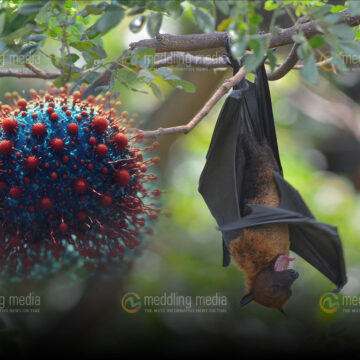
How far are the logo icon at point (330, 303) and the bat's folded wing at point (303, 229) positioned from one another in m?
2.55

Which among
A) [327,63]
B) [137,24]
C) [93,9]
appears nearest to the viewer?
[137,24]

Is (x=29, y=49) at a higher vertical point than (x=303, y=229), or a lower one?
higher

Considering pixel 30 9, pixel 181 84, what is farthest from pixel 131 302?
pixel 30 9

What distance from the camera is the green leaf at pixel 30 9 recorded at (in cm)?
Result: 165

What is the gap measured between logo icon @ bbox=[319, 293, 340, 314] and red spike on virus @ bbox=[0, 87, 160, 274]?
11.0 ft

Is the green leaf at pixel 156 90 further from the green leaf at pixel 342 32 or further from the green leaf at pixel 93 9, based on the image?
the green leaf at pixel 342 32

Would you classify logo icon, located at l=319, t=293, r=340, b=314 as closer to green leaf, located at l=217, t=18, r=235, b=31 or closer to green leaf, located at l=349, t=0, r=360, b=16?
green leaf, located at l=349, t=0, r=360, b=16

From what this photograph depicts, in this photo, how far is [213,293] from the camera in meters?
5.19

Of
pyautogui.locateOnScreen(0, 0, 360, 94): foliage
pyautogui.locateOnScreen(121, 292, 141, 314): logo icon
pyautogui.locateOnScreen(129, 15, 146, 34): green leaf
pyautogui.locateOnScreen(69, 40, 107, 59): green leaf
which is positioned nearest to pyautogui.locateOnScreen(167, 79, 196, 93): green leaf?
pyautogui.locateOnScreen(0, 0, 360, 94): foliage

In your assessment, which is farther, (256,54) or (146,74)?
(146,74)

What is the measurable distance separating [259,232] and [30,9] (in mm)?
1333

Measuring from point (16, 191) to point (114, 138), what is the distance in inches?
15.8

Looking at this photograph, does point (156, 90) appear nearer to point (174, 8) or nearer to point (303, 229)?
point (174, 8)

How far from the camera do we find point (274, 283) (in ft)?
7.63
